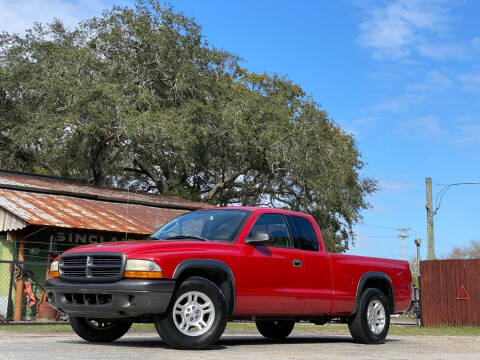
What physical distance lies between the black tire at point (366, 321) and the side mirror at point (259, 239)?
2561 millimetres

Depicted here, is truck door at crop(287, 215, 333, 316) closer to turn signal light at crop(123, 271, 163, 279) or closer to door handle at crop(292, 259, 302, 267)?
door handle at crop(292, 259, 302, 267)

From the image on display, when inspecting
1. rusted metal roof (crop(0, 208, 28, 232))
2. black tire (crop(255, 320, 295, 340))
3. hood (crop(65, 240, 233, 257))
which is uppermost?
rusted metal roof (crop(0, 208, 28, 232))

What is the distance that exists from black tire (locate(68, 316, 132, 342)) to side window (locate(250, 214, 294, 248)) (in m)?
2.32

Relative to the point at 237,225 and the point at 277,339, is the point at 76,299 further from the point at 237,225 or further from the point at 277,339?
the point at 277,339

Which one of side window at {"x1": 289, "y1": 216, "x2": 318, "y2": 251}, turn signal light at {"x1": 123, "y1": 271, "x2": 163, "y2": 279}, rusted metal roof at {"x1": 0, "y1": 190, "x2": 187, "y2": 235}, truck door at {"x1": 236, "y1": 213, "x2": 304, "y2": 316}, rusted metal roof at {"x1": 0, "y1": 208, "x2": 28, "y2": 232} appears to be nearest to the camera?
turn signal light at {"x1": 123, "y1": 271, "x2": 163, "y2": 279}

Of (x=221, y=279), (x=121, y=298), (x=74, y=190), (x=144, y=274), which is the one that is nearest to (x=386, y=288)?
(x=221, y=279)

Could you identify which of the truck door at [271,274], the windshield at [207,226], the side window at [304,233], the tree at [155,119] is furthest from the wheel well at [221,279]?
the tree at [155,119]

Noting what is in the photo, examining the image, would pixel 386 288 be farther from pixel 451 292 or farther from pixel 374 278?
pixel 451 292

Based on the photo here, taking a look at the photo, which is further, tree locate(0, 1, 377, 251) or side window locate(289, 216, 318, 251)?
tree locate(0, 1, 377, 251)

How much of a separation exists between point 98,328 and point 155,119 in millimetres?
20947

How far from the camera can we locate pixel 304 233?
1102 cm

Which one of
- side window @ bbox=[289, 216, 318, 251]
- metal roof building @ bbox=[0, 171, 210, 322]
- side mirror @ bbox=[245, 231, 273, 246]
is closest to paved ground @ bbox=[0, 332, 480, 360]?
side mirror @ bbox=[245, 231, 273, 246]

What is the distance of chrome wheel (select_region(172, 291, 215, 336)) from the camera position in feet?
28.7

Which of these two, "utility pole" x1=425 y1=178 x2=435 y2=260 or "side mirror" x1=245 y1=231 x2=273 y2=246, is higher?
"utility pole" x1=425 y1=178 x2=435 y2=260
